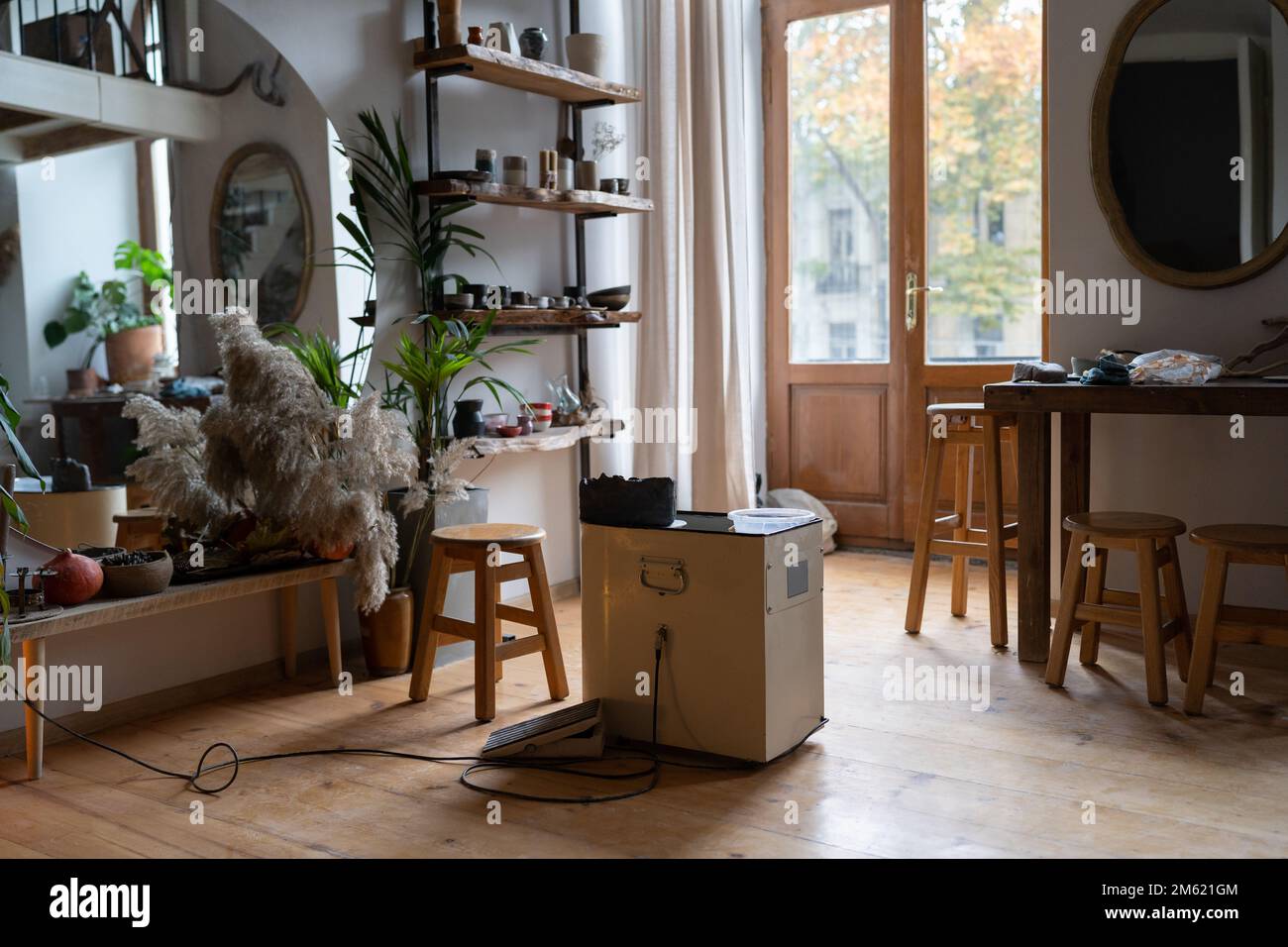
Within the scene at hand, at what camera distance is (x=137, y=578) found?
3225mm

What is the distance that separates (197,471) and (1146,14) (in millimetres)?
3496

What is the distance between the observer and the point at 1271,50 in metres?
3.96

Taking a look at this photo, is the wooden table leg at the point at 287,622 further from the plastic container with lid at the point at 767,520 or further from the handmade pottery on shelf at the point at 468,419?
the plastic container with lid at the point at 767,520

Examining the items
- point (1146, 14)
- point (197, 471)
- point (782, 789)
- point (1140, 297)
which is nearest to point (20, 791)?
point (197, 471)

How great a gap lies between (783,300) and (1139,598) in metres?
2.90

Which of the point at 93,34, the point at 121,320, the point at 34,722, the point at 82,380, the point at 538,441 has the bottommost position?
the point at 34,722

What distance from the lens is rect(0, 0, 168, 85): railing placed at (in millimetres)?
3297

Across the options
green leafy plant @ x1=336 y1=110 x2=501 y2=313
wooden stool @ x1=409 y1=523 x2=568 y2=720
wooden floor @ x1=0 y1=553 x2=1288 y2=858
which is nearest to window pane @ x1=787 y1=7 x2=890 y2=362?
green leafy plant @ x1=336 y1=110 x2=501 y2=313

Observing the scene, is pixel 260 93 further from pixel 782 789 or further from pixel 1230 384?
pixel 1230 384

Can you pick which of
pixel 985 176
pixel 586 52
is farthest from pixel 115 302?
pixel 985 176

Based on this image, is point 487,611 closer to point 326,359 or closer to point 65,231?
point 326,359

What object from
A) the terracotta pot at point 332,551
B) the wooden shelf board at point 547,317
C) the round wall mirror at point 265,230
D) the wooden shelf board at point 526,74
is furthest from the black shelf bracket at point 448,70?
the terracotta pot at point 332,551

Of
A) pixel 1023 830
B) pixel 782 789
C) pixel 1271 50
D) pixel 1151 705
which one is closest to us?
pixel 1023 830

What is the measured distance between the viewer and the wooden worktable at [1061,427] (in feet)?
11.1
